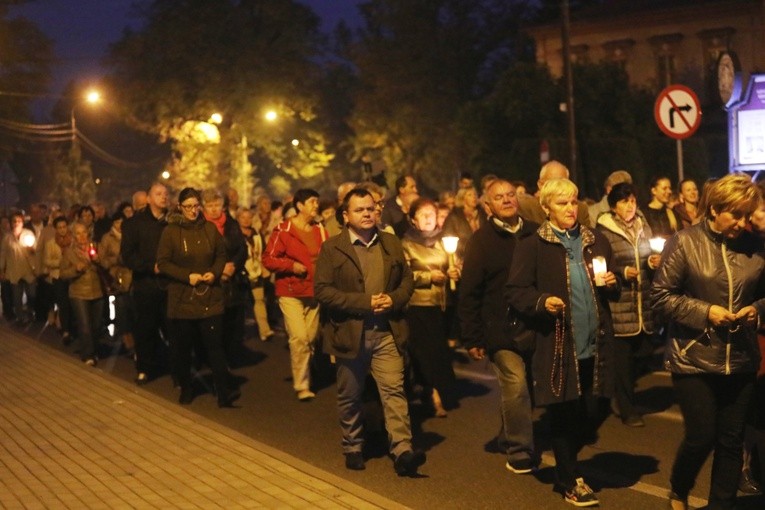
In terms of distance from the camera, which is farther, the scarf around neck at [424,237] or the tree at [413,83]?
the tree at [413,83]

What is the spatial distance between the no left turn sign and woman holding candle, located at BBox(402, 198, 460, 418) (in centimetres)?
681

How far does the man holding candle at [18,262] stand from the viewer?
22391 mm

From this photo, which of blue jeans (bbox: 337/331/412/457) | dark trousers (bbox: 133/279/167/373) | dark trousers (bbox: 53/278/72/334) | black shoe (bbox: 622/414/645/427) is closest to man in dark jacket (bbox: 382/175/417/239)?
dark trousers (bbox: 133/279/167/373)

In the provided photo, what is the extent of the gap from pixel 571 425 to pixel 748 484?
117cm

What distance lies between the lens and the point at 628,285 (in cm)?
1046

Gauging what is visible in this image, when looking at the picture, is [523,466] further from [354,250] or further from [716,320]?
[716,320]

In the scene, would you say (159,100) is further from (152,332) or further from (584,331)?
(584,331)

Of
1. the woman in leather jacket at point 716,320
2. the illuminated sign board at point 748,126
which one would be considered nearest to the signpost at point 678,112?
the illuminated sign board at point 748,126

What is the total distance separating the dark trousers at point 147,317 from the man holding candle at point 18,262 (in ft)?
26.2

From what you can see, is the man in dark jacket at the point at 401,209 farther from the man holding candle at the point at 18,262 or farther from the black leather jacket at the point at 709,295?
the man holding candle at the point at 18,262

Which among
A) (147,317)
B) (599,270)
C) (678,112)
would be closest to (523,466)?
(599,270)

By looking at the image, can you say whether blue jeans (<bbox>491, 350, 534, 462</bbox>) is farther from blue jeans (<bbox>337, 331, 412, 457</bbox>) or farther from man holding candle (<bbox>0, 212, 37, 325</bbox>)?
man holding candle (<bbox>0, 212, 37, 325</bbox>)

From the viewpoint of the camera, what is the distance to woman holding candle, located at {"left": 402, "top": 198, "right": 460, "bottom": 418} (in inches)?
441

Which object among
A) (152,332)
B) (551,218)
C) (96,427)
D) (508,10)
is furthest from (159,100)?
(551,218)
